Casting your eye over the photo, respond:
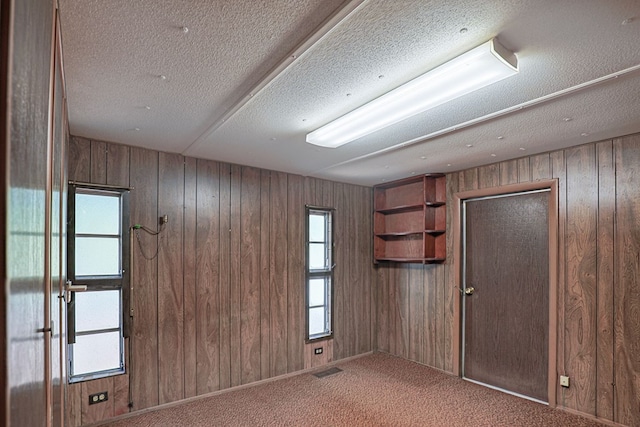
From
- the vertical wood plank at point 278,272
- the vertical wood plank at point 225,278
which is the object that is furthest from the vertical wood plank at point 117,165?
the vertical wood plank at point 278,272

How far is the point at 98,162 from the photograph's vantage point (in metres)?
3.15

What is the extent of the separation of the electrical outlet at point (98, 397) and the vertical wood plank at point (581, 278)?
4.09 metres

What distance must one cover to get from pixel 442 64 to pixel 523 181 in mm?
2433

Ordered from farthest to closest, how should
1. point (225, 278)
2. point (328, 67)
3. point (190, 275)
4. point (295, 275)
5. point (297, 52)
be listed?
point (295, 275) → point (225, 278) → point (190, 275) → point (328, 67) → point (297, 52)

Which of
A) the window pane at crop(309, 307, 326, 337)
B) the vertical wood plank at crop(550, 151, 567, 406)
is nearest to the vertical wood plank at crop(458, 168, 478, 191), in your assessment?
the vertical wood plank at crop(550, 151, 567, 406)

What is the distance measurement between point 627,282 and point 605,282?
0.15 metres

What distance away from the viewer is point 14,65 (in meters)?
0.46

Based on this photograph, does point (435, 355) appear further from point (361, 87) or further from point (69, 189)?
point (69, 189)

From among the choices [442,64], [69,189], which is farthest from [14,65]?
[69,189]

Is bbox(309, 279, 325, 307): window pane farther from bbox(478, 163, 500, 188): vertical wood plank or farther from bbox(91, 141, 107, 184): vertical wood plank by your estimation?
bbox(91, 141, 107, 184): vertical wood plank

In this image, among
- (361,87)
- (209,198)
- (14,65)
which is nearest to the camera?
(14,65)

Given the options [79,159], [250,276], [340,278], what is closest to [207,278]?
[250,276]

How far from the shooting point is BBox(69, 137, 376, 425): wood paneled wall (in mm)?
3268

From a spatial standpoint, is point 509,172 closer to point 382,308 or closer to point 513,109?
point 513,109
